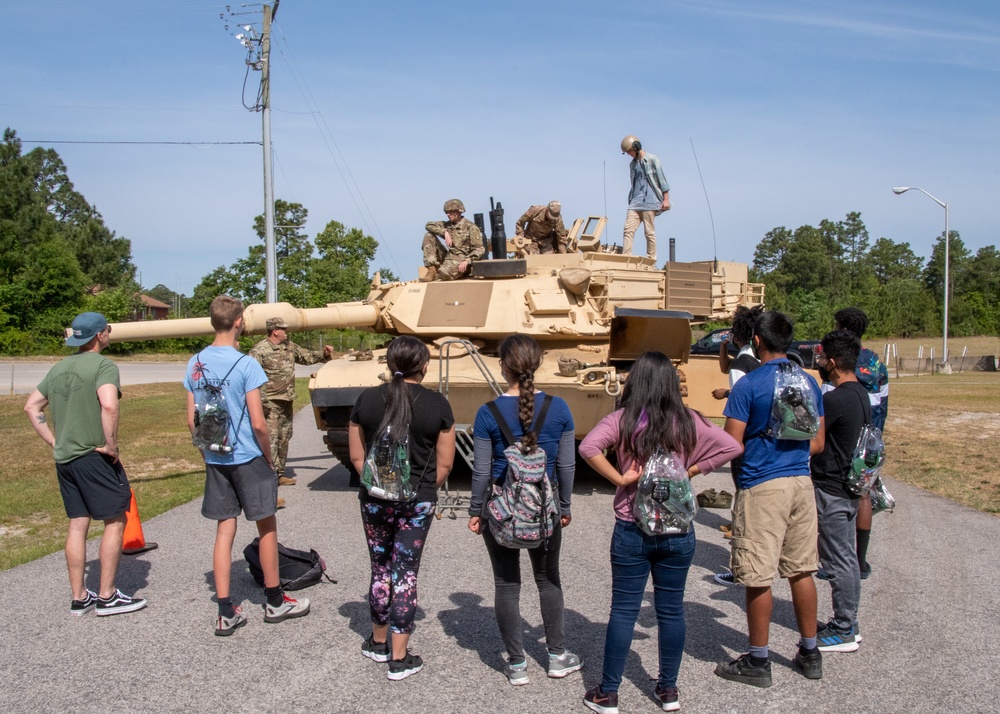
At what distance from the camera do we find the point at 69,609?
5418 millimetres

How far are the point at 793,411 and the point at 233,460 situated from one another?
2929mm

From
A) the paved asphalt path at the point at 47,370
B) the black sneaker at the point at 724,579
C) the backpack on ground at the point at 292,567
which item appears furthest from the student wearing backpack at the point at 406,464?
the paved asphalt path at the point at 47,370

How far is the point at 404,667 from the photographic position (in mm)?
4445

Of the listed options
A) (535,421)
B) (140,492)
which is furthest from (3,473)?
(535,421)

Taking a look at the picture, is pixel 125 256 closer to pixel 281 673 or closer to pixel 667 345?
pixel 667 345

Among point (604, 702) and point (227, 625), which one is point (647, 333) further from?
point (604, 702)

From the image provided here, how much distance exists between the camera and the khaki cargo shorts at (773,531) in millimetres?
4246

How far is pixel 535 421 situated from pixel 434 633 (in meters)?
1.57

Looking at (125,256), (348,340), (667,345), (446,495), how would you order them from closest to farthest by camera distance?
1. (446,495)
2. (667,345)
3. (348,340)
4. (125,256)

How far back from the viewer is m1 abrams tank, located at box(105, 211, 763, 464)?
8578 mm

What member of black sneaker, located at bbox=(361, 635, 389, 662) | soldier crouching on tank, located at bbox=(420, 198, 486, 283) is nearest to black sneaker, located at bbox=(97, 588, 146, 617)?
black sneaker, located at bbox=(361, 635, 389, 662)

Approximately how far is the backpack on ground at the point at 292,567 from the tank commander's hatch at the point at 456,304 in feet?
13.6

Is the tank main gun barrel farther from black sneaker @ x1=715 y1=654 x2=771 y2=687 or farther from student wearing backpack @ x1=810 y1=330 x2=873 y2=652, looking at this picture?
black sneaker @ x1=715 y1=654 x2=771 y2=687

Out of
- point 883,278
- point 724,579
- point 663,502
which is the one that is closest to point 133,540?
point 724,579
